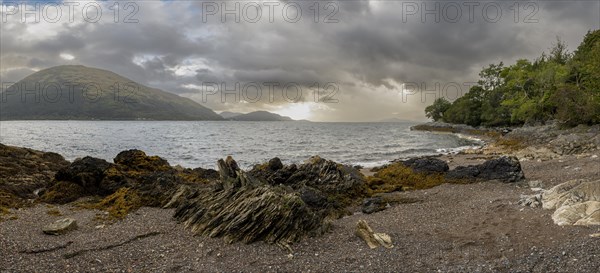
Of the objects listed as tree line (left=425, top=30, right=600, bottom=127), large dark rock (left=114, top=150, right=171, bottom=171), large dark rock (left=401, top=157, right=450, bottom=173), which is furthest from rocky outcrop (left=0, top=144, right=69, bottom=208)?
tree line (left=425, top=30, right=600, bottom=127)

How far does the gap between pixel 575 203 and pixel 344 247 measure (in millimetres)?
8316

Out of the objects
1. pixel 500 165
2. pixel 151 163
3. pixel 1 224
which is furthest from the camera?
pixel 151 163

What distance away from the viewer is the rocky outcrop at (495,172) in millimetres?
20641

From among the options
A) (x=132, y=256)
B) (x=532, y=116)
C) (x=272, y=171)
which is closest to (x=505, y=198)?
(x=272, y=171)

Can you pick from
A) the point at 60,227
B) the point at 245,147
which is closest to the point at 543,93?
the point at 245,147

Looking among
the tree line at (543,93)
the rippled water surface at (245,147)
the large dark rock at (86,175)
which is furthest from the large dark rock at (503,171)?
the tree line at (543,93)

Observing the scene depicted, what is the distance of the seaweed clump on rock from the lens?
12.7 m

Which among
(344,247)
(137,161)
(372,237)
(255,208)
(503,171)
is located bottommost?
(344,247)

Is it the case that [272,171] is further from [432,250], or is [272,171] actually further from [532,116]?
[532,116]

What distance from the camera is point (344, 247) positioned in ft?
38.9

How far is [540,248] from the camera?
10.2 meters

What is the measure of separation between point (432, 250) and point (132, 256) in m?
9.38

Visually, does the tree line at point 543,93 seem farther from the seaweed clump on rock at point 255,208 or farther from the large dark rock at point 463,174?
the seaweed clump on rock at point 255,208

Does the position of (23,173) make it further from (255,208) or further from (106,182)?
(255,208)
